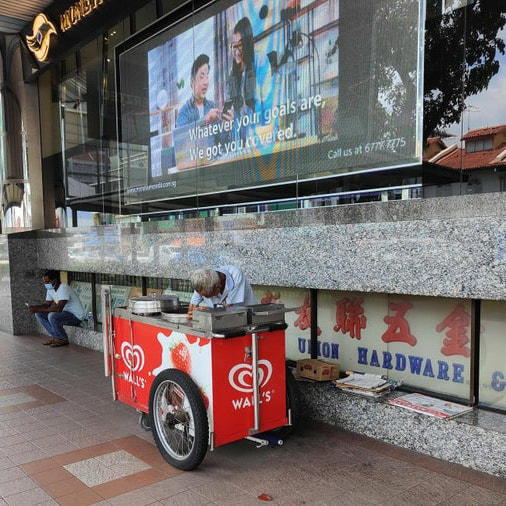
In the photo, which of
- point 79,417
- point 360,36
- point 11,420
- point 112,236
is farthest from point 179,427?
point 112,236

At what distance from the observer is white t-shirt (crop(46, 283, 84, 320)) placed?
832 cm

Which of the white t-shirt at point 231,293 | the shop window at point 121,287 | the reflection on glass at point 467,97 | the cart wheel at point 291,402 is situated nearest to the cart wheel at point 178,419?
the white t-shirt at point 231,293

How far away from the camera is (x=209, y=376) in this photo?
3502 millimetres

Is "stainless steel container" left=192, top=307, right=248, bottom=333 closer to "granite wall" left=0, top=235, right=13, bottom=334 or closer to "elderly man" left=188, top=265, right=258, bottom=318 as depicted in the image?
"elderly man" left=188, top=265, right=258, bottom=318

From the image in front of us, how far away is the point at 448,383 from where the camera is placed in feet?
13.9

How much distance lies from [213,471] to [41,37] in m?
8.70

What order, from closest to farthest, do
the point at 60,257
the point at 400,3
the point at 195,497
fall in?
the point at 195,497 → the point at 400,3 → the point at 60,257

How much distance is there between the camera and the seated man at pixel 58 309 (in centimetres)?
830

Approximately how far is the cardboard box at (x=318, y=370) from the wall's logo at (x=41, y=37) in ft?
24.7

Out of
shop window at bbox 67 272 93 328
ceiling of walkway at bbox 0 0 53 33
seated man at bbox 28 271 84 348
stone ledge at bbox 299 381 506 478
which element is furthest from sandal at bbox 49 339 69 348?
ceiling of walkway at bbox 0 0 53 33

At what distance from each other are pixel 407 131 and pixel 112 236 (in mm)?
5008

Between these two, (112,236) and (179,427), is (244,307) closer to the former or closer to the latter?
(179,427)

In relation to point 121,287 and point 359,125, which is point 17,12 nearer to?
point 121,287

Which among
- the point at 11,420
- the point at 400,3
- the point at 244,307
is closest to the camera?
the point at 244,307
